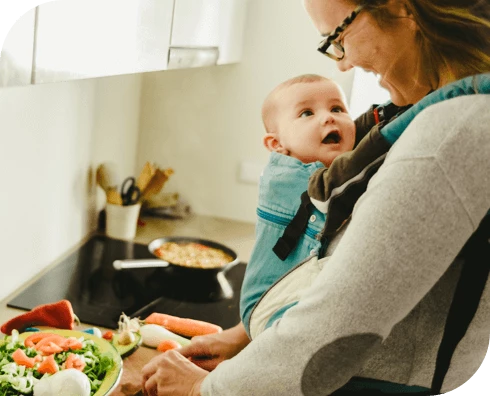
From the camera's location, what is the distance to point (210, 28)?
196cm

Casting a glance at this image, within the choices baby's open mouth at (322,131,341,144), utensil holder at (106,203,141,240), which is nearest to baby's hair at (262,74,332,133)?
baby's open mouth at (322,131,341,144)

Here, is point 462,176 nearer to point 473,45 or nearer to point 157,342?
point 473,45

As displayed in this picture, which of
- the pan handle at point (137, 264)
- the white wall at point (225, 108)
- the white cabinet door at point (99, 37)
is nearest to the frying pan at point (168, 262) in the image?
the pan handle at point (137, 264)

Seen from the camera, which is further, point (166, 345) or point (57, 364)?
point (166, 345)

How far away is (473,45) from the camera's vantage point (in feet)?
2.47

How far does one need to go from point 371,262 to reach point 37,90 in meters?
1.31

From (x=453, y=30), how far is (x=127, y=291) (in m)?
1.30

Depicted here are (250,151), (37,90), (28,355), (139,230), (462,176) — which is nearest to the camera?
(462,176)

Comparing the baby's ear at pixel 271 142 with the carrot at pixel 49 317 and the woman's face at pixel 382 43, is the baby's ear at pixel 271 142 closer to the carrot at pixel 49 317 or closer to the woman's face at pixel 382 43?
the woman's face at pixel 382 43

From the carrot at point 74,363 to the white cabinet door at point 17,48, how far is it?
55 centimetres

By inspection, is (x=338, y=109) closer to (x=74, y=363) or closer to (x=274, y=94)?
(x=274, y=94)

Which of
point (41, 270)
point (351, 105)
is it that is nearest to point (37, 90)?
point (41, 270)

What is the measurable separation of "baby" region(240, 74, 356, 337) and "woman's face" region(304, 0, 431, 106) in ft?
0.76

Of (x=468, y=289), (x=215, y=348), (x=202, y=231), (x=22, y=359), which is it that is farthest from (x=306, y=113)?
(x=202, y=231)
